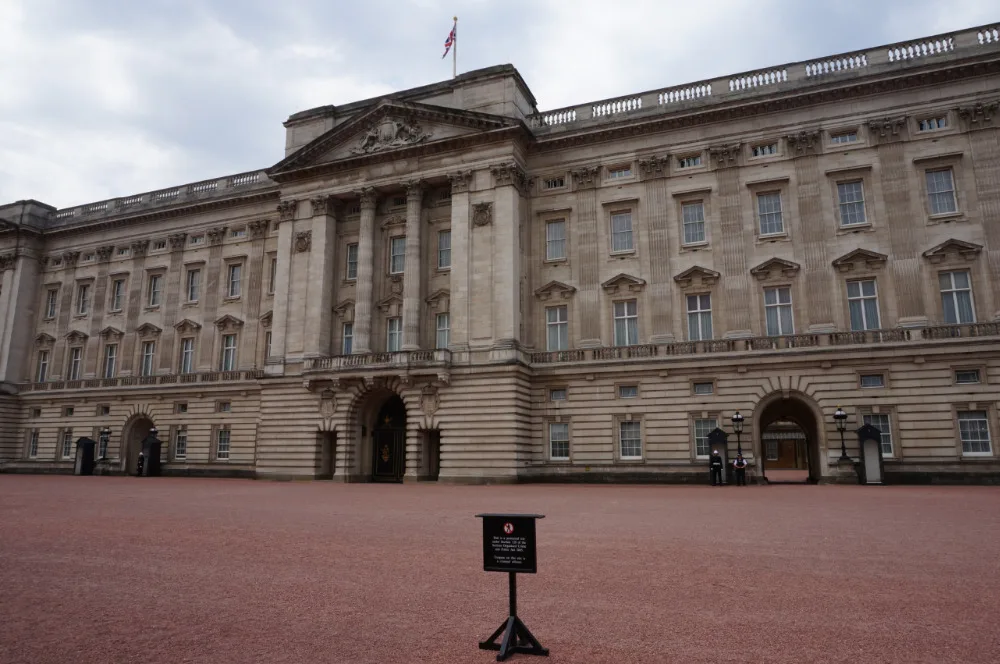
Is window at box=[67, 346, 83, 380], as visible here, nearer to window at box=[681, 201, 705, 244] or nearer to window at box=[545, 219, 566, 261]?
window at box=[545, 219, 566, 261]

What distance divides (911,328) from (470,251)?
22477 mm

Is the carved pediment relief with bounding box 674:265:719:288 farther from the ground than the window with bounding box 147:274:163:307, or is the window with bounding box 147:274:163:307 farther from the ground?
the window with bounding box 147:274:163:307

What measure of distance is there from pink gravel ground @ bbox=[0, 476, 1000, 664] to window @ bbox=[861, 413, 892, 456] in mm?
15848

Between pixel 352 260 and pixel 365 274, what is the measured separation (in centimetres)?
293

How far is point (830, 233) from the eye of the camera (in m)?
34.1

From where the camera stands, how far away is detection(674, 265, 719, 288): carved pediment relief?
35.7 m

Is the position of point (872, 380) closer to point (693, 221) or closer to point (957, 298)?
point (957, 298)

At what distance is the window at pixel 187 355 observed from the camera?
4934 cm

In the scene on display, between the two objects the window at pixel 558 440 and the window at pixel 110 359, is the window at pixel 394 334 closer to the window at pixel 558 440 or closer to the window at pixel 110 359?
the window at pixel 558 440

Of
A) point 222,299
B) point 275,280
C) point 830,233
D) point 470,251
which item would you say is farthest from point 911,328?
point 222,299

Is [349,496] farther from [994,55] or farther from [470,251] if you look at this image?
[994,55]

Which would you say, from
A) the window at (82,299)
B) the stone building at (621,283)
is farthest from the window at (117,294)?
the stone building at (621,283)

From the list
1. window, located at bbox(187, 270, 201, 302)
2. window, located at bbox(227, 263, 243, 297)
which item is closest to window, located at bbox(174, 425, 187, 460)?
window, located at bbox(187, 270, 201, 302)

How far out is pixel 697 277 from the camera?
1419 inches
